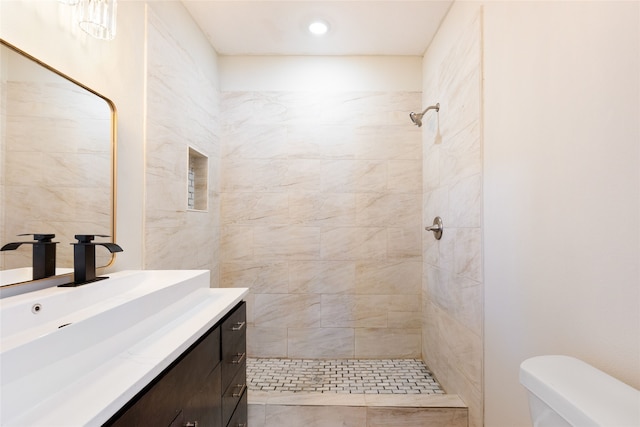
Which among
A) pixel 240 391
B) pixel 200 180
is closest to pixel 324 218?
pixel 200 180

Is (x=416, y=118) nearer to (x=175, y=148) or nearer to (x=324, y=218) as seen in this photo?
(x=324, y=218)

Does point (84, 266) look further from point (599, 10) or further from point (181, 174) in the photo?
point (599, 10)

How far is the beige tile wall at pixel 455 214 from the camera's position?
1.67 meters

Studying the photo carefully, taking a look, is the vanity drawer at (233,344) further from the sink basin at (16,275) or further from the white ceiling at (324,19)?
the white ceiling at (324,19)

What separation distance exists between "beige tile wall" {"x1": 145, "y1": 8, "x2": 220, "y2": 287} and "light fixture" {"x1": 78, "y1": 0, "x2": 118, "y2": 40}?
1.21 ft

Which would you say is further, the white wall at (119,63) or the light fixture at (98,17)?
the light fixture at (98,17)

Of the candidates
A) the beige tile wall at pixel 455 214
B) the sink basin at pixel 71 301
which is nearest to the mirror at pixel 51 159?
the sink basin at pixel 71 301

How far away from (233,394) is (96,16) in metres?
1.61

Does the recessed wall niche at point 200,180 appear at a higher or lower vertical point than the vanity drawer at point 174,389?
higher

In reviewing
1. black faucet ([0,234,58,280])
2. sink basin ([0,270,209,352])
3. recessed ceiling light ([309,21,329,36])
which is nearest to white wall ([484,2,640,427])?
recessed ceiling light ([309,21,329,36])

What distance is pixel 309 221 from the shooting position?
2645mm

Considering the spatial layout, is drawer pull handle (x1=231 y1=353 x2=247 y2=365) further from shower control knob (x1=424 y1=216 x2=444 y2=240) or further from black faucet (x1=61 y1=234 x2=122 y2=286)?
shower control knob (x1=424 y1=216 x2=444 y2=240)

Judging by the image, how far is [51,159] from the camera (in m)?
1.07

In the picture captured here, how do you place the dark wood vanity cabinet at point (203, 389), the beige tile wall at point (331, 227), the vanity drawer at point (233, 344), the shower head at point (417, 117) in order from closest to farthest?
the dark wood vanity cabinet at point (203, 389) < the vanity drawer at point (233, 344) < the shower head at point (417, 117) < the beige tile wall at point (331, 227)
